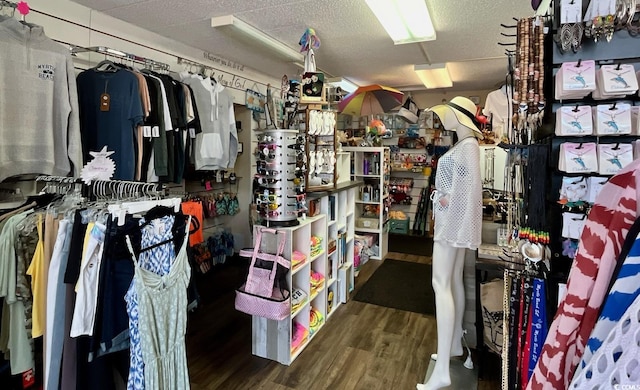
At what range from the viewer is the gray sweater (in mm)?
2109

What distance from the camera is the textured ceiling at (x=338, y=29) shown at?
283 cm

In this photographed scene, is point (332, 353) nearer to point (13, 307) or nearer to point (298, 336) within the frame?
point (298, 336)

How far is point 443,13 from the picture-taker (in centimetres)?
300

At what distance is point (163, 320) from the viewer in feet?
5.67

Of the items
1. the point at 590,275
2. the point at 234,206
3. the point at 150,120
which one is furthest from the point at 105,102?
the point at 590,275

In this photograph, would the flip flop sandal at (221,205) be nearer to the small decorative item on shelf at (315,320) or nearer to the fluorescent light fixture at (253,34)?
the fluorescent light fixture at (253,34)

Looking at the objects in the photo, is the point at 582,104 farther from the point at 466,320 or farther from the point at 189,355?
the point at 189,355

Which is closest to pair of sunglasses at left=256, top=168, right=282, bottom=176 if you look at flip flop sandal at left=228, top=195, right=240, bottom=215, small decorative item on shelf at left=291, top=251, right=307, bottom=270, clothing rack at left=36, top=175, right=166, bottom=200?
small decorative item on shelf at left=291, top=251, right=307, bottom=270

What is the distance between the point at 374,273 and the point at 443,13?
3081mm

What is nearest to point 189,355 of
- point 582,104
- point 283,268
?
point 283,268

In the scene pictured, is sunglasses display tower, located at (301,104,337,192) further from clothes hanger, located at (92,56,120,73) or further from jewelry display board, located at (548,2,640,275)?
jewelry display board, located at (548,2,640,275)

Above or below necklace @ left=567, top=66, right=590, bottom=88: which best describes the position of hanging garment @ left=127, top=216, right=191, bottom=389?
below

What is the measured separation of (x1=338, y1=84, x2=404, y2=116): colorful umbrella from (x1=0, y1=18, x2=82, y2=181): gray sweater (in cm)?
280

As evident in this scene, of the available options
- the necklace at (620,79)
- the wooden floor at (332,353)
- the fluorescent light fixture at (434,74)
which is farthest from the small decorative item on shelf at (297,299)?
the fluorescent light fixture at (434,74)
